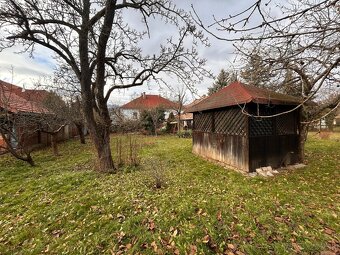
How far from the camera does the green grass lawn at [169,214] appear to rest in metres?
3.37

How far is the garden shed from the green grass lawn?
40.2 inches

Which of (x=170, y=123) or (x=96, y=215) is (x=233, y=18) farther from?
(x=170, y=123)

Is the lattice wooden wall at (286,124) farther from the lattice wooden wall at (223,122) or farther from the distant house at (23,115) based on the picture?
the distant house at (23,115)

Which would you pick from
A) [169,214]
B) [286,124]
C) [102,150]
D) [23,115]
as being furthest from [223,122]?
[23,115]

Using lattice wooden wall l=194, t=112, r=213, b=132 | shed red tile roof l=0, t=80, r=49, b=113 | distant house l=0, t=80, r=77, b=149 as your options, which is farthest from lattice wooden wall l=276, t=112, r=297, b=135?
shed red tile roof l=0, t=80, r=49, b=113

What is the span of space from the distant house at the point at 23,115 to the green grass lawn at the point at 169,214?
367 centimetres

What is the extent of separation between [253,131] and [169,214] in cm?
476

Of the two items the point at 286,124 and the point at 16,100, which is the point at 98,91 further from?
the point at 16,100

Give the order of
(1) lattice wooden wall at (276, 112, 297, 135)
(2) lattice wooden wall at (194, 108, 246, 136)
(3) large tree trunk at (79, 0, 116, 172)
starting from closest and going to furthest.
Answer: (3) large tree trunk at (79, 0, 116, 172) → (2) lattice wooden wall at (194, 108, 246, 136) → (1) lattice wooden wall at (276, 112, 297, 135)

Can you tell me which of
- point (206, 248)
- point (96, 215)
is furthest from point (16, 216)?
point (206, 248)

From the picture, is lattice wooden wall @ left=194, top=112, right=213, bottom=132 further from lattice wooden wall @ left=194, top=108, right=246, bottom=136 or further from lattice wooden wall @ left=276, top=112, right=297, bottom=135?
lattice wooden wall @ left=276, top=112, right=297, bottom=135

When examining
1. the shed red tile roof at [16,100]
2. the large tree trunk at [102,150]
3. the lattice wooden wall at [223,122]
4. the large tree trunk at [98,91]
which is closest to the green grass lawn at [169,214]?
the large tree trunk at [102,150]

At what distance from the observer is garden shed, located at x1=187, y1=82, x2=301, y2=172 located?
721cm

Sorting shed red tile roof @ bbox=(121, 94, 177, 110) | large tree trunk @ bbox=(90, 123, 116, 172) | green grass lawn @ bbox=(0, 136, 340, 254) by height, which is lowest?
green grass lawn @ bbox=(0, 136, 340, 254)
